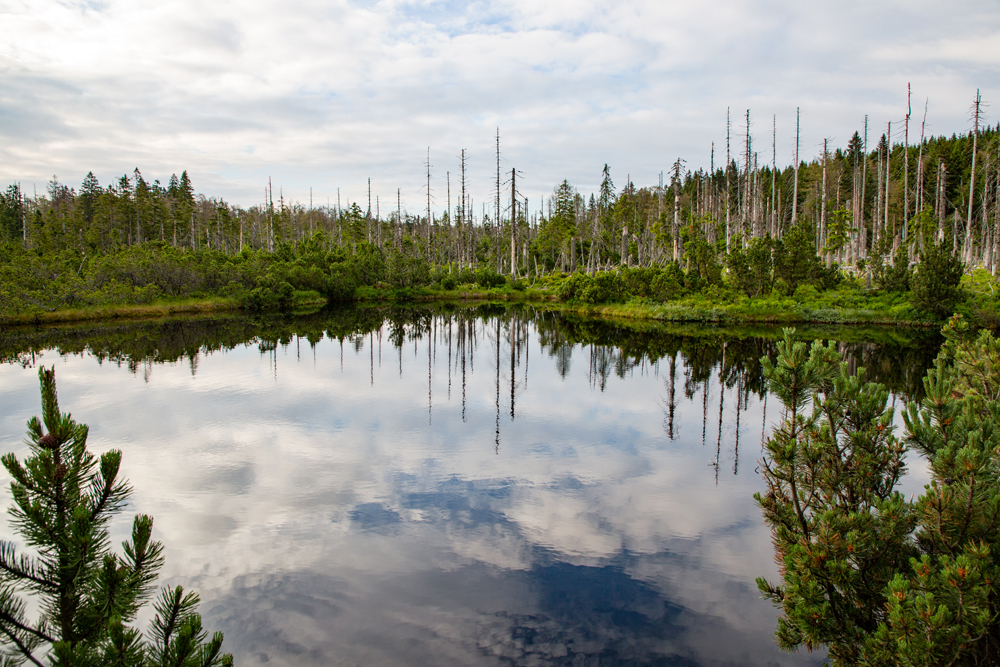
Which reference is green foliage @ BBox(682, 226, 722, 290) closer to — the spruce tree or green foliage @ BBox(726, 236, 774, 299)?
green foliage @ BBox(726, 236, 774, 299)

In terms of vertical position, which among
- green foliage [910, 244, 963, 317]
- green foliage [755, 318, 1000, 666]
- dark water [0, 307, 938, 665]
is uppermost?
green foliage [910, 244, 963, 317]

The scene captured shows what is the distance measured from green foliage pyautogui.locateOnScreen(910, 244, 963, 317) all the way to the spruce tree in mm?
28516

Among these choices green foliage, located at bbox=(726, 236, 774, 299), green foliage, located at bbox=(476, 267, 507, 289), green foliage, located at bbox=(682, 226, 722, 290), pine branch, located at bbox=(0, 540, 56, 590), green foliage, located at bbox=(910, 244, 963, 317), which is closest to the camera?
pine branch, located at bbox=(0, 540, 56, 590)

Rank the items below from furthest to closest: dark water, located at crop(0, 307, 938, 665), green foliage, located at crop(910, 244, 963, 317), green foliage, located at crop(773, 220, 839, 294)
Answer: green foliage, located at crop(773, 220, 839, 294) → green foliage, located at crop(910, 244, 963, 317) → dark water, located at crop(0, 307, 938, 665)

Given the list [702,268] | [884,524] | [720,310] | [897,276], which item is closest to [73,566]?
[884,524]

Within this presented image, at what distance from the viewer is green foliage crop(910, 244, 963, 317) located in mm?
23203

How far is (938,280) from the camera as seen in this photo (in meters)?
23.4

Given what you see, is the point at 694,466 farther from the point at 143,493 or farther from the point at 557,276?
the point at 557,276

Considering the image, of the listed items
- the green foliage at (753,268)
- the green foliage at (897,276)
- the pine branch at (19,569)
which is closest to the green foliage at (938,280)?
the green foliage at (897,276)

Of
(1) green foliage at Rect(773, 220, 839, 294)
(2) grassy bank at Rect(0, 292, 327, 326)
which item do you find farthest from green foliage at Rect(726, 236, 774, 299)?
(2) grassy bank at Rect(0, 292, 327, 326)

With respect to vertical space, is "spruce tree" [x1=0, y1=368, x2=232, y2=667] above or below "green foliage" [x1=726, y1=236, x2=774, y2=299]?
below

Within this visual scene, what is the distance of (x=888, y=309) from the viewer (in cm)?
2625

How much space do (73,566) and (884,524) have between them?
4352 millimetres

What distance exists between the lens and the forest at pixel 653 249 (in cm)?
2791
